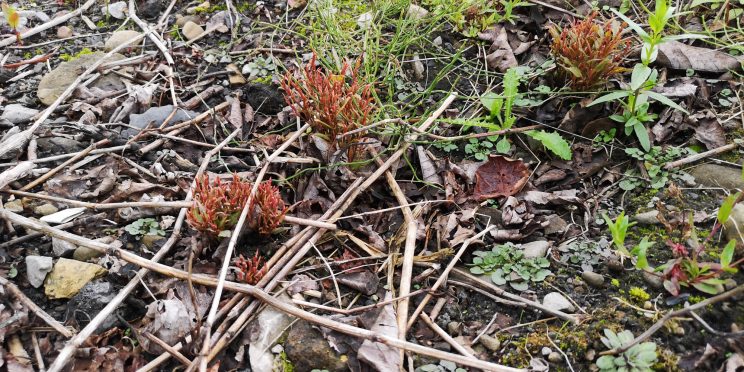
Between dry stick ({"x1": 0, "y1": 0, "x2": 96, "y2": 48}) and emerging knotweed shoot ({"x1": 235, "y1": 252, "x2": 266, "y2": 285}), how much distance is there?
119 inches

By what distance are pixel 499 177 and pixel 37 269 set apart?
2522 mm

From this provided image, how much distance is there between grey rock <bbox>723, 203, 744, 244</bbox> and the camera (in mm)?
2549

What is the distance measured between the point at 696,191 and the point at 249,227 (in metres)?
2.38

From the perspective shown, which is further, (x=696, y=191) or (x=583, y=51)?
(x=583, y=51)

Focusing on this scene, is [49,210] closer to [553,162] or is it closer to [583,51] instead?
[553,162]

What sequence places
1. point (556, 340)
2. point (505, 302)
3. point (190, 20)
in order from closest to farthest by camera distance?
point (556, 340) → point (505, 302) → point (190, 20)

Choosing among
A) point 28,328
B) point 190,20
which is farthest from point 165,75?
point 28,328

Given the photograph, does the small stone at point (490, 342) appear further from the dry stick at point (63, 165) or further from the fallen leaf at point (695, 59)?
the dry stick at point (63, 165)

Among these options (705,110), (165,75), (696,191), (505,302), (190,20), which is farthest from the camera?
(190,20)

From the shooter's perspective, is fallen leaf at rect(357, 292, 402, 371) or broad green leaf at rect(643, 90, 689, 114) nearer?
fallen leaf at rect(357, 292, 402, 371)

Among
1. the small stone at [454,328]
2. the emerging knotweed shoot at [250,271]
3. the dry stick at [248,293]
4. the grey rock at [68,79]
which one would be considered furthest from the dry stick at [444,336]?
the grey rock at [68,79]

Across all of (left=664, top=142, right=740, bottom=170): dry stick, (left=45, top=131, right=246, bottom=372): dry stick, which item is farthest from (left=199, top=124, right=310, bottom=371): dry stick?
(left=664, top=142, right=740, bottom=170): dry stick

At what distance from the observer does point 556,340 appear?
2525 millimetres

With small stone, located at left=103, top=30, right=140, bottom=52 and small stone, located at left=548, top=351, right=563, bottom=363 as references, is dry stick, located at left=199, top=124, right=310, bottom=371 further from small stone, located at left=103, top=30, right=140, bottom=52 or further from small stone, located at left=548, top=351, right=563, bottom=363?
small stone, located at left=103, top=30, right=140, bottom=52
